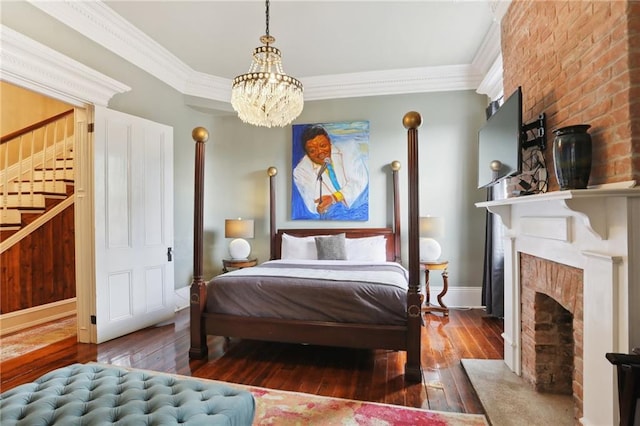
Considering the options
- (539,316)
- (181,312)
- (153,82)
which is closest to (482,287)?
(539,316)

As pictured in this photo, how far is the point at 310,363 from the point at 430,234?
2.17 m

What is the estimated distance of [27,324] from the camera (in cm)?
374

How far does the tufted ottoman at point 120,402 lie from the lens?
124 centimetres

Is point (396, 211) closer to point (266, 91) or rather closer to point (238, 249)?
point (238, 249)

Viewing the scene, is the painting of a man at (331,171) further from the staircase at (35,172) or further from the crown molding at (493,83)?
the staircase at (35,172)

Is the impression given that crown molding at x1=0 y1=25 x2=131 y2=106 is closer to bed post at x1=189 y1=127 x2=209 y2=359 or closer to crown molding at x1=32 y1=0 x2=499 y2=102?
crown molding at x1=32 y1=0 x2=499 y2=102

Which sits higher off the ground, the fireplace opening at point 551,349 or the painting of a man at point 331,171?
the painting of a man at point 331,171

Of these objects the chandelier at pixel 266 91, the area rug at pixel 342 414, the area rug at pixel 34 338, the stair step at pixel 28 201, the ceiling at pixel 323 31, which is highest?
the ceiling at pixel 323 31

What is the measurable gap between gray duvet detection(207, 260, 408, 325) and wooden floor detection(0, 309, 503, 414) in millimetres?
418

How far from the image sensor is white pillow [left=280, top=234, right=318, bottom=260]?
4.27 m

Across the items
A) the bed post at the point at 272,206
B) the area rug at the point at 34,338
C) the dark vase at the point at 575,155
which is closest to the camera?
the dark vase at the point at 575,155

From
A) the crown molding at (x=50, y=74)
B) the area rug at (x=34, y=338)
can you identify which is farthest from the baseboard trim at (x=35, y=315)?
the crown molding at (x=50, y=74)

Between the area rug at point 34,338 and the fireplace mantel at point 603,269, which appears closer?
the fireplace mantel at point 603,269

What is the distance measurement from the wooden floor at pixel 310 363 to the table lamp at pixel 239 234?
4.19 feet
